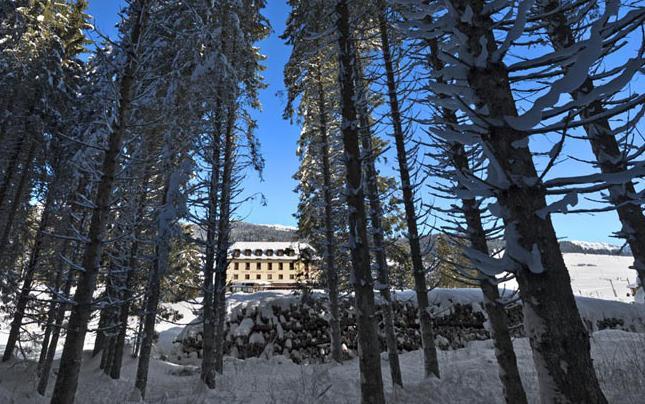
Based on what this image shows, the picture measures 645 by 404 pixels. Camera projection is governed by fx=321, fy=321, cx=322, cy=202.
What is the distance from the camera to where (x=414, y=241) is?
7.64 m

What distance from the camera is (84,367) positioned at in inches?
605

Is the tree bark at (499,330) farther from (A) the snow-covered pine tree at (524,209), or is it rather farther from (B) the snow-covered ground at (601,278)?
(B) the snow-covered ground at (601,278)

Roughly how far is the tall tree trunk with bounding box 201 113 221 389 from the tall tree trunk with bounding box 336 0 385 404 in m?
5.76

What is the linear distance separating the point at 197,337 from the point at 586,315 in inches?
736

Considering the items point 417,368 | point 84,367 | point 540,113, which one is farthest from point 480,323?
point 84,367

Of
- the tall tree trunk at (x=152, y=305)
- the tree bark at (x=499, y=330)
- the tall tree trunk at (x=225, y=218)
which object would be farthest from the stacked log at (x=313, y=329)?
the tree bark at (x=499, y=330)

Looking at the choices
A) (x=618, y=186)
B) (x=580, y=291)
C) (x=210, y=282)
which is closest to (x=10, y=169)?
(x=210, y=282)

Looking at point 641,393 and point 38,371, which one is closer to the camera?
point 641,393

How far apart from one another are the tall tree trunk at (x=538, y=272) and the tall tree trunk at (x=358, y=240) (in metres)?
3.46

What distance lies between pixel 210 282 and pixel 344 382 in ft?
15.4

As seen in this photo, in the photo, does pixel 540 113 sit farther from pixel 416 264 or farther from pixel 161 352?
pixel 161 352

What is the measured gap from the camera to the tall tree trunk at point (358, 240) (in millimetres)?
4629

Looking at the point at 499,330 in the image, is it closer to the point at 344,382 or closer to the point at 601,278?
the point at 344,382

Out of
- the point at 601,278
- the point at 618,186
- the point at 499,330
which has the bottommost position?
the point at 499,330
